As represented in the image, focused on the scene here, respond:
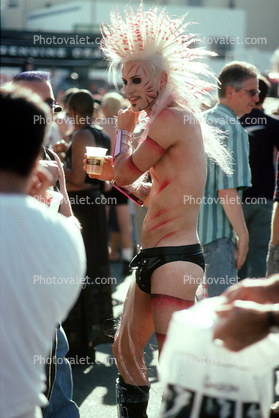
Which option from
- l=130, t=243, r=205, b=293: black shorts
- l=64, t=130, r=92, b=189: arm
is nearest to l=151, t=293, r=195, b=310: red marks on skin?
l=130, t=243, r=205, b=293: black shorts

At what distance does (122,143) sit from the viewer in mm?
2559

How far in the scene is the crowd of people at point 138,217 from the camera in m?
1.19

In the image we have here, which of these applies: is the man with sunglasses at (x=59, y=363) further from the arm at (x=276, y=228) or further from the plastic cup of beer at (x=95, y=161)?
the arm at (x=276, y=228)

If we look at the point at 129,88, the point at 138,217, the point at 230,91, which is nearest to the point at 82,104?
the point at 138,217

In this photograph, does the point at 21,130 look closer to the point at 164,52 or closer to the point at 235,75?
the point at 164,52

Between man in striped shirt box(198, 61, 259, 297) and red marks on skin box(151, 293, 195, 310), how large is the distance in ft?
3.90

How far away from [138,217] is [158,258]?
2392mm

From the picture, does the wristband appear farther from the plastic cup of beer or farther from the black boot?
the black boot

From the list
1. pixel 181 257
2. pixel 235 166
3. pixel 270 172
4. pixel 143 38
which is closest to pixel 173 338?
pixel 181 257

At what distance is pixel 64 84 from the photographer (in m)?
17.3

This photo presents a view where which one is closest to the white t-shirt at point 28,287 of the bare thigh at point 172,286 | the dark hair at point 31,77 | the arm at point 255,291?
the arm at point 255,291

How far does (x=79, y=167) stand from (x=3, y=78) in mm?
13820

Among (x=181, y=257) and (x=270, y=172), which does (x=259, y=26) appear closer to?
(x=270, y=172)

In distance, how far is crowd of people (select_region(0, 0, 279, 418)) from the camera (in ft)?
3.91
